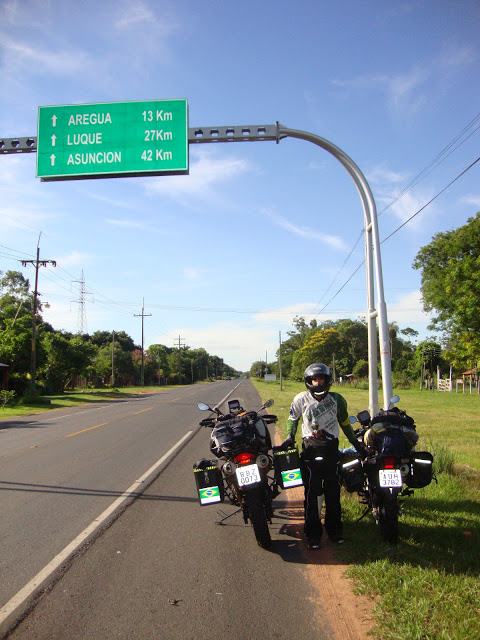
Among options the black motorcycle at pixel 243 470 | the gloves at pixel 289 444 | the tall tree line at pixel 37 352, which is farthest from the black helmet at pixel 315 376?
the tall tree line at pixel 37 352

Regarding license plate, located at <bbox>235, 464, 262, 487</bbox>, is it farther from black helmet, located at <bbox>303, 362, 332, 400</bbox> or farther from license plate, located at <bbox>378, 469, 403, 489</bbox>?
license plate, located at <bbox>378, 469, 403, 489</bbox>

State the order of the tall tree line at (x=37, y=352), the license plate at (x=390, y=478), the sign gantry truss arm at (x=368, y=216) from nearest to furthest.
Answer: the license plate at (x=390, y=478) < the sign gantry truss arm at (x=368, y=216) < the tall tree line at (x=37, y=352)

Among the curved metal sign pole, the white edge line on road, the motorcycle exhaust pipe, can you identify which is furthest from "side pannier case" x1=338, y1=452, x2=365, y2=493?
the white edge line on road

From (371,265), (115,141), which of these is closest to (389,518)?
(371,265)

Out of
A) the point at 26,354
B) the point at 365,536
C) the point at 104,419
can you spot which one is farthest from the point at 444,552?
the point at 26,354

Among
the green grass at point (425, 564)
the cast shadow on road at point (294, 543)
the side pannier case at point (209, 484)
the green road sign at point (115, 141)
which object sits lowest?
the cast shadow on road at point (294, 543)

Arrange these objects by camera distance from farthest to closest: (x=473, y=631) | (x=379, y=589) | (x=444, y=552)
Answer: (x=444, y=552), (x=379, y=589), (x=473, y=631)

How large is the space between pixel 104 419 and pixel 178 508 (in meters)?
14.2

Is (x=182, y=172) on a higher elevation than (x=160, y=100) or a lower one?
lower

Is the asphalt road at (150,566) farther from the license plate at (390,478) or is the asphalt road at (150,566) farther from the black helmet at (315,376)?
the black helmet at (315,376)

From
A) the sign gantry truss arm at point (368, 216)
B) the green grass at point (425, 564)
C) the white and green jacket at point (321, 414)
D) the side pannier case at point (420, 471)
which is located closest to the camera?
the green grass at point (425, 564)

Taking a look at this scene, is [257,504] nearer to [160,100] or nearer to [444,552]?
[444,552]

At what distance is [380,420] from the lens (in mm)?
5258

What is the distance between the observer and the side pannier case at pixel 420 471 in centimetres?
498
